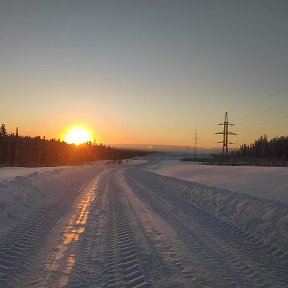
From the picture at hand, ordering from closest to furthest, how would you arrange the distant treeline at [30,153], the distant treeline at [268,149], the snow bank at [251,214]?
1. the snow bank at [251,214]
2. the distant treeline at [30,153]
3. the distant treeline at [268,149]

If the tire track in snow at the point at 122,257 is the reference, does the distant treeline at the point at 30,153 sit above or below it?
above

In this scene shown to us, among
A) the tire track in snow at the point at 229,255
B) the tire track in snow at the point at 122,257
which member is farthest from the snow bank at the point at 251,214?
the tire track in snow at the point at 122,257

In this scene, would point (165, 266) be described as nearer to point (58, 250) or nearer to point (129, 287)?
point (129, 287)

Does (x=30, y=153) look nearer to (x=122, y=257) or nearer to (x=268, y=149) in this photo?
(x=268, y=149)

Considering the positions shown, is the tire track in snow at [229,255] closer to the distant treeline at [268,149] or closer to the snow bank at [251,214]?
the snow bank at [251,214]

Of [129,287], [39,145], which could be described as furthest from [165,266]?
[39,145]

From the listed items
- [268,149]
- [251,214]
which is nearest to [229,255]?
[251,214]

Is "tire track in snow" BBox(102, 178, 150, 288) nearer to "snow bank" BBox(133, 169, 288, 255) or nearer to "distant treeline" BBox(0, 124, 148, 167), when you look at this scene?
"snow bank" BBox(133, 169, 288, 255)

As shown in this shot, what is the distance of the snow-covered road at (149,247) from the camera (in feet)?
19.1

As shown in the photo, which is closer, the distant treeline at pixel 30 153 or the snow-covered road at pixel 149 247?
the snow-covered road at pixel 149 247

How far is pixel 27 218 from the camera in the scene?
460 inches

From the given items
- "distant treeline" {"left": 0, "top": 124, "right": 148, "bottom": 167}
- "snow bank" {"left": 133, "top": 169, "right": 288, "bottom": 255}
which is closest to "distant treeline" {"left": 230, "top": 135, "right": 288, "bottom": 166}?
"distant treeline" {"left": 0, "top": 124, "right": 148, "bottom": 167}

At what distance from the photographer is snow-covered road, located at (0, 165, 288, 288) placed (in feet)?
19.1

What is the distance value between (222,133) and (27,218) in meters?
48.8
